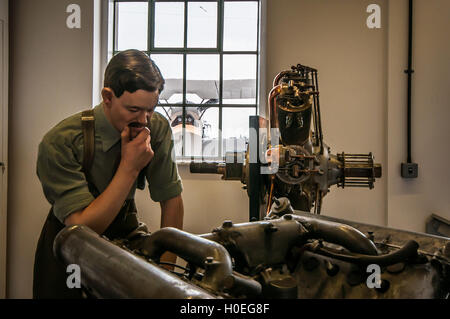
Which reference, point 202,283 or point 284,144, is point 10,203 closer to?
point 284,144

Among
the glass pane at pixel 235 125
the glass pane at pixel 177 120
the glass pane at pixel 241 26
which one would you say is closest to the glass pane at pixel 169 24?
the glass pane at pixel 241 26

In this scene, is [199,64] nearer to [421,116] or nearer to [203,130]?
[203,130]

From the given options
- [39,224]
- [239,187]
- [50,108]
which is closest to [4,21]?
[50,108]

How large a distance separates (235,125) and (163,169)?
1.74 meters

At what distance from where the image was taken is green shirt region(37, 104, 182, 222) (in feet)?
2.87

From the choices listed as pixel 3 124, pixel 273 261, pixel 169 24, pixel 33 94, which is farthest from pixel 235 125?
pixel 273 261

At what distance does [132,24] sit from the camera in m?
2.82

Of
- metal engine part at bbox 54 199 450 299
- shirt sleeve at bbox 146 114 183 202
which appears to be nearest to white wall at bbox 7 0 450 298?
shirt sleeve at bbox 146 114 183 202

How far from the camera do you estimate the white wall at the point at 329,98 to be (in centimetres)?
238

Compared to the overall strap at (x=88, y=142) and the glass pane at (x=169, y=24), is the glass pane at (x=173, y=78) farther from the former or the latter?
the overall strap at (x=88, y=142)

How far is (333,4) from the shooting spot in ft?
8.11

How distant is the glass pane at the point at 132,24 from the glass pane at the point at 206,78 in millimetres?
458

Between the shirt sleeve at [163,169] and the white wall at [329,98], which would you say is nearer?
the shirt sleeve at [163,169]

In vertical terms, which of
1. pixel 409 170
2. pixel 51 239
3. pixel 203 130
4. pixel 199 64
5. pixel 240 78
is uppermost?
pixel 199 64
